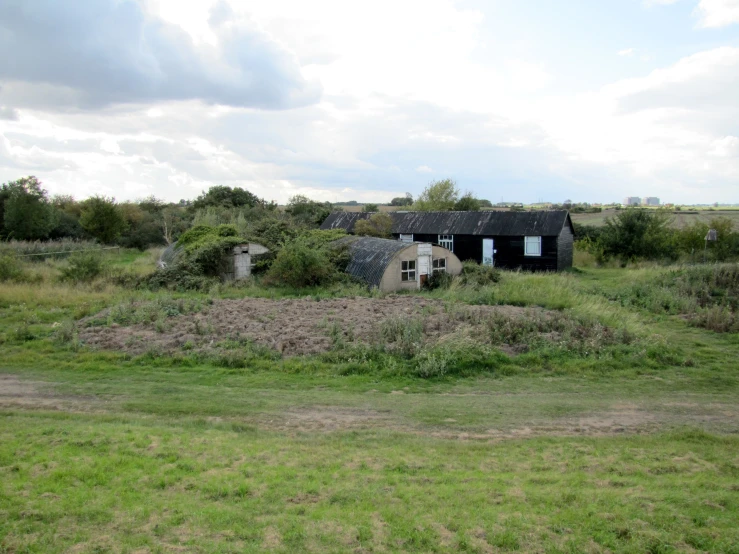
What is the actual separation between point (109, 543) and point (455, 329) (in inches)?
424

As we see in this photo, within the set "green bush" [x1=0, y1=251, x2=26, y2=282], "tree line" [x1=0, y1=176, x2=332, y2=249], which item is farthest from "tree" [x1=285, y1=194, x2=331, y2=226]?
"green bush" [x1=0, y1=251, x2=26, y2=282]

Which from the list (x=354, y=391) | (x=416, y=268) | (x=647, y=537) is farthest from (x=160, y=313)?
(x=647, y=537)

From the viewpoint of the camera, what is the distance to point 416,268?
25.4 m

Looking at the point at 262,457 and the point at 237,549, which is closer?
the point at 237,549

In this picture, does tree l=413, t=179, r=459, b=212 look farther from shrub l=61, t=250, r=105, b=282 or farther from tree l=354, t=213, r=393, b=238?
shrub l=61, t=250, r=105, b=282

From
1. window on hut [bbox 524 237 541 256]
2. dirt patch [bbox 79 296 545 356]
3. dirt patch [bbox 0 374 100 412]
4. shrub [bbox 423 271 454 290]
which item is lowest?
dirt patch [bbox 0 374 100 412]

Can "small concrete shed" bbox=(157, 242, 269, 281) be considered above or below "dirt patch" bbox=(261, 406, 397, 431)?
above

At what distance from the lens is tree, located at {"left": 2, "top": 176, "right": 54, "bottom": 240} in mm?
40781

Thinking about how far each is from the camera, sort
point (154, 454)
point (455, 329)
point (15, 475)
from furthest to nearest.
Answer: point (455, 329)
point (154, 454)
point (15, 475)

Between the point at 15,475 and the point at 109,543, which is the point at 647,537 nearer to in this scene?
the point at 109,543

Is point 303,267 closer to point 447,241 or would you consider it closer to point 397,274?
point 397,274

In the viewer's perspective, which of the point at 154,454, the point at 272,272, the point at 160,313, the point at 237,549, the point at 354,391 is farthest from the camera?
the point at 272,272

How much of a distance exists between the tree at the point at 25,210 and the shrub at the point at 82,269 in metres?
19.8

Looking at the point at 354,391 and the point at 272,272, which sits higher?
the point at 272,272
